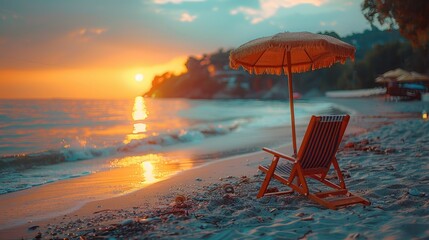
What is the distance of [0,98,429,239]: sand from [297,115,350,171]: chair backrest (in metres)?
0.51

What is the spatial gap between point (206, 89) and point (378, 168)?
389 ft

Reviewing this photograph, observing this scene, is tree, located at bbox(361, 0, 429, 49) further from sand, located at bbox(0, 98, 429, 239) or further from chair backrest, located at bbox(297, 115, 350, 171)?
chair backrest, located at bbox(297, 115, 350, 171)

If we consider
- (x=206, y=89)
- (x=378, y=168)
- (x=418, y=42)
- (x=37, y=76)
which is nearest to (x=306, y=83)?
(x=206, y=89)

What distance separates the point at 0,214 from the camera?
4.91 metres

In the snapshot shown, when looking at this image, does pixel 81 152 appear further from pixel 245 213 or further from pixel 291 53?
pixel 245 213

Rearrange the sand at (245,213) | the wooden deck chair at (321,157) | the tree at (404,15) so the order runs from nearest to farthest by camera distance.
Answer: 1. the sand at (245,213)
2. the wooden deck chair at (321,157)
3. the tree at (404,15)

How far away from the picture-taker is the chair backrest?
14.4 ft

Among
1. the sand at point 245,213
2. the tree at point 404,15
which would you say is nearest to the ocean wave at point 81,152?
the sand at point 245,213

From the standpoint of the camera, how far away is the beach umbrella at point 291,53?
4.40m

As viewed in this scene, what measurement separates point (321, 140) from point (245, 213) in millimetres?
1270

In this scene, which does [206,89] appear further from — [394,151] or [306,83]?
[394,151]

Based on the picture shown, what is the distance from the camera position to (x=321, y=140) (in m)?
4.49

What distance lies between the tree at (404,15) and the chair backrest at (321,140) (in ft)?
39.6

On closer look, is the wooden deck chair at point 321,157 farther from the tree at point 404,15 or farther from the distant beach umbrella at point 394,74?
the distant beach umbrella at point 394,74
